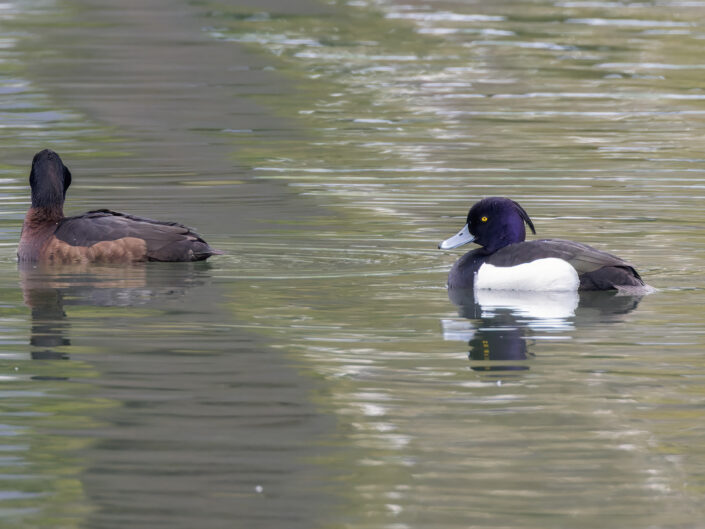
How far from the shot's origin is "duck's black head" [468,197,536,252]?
11.7 metres

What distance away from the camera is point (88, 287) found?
38.5 ft

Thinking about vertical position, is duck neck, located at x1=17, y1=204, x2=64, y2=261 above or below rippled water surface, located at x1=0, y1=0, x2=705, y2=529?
above

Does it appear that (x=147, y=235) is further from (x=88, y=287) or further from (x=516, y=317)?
(x=516, y=317)

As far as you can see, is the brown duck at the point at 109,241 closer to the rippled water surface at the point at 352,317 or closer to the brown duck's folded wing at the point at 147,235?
the brown duck's folded wing at the point at 147,235

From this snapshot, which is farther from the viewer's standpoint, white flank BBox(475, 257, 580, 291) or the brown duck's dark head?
the brown duck's dark head

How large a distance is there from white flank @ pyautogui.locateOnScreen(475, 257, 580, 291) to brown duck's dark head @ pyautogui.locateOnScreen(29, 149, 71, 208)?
3.66 meters

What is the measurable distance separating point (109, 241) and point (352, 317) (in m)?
2.88

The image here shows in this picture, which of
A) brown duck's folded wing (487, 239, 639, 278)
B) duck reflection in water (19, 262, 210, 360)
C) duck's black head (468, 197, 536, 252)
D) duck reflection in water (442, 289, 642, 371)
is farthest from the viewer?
duck's black head (468, 197, 536, 252)

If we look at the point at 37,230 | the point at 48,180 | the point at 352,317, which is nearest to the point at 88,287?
the point at 37,230

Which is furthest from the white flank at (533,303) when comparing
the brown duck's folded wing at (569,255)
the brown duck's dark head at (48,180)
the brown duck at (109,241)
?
the brown duck's dark head at (48,180)

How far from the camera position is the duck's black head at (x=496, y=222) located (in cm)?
1170

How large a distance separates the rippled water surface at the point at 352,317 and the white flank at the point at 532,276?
9 centimetres

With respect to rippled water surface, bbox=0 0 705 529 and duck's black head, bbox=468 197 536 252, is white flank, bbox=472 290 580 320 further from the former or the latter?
duck's black head, bbox=468 197 536 252

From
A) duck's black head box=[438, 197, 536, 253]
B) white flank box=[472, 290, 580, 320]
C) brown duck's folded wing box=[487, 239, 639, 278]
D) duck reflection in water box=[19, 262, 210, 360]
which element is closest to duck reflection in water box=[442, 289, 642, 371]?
white flank box=[472, 290, 580, 320]
